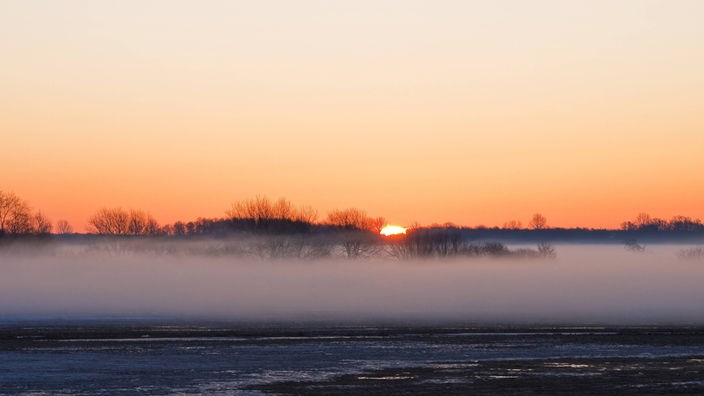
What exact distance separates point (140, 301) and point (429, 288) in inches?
1811

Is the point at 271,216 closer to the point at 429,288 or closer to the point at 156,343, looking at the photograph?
the point at 429,288

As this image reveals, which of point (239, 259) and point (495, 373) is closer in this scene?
point (495, 373)

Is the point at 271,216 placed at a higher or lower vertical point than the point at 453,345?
higher

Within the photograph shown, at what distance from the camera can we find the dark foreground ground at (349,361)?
4513 centimetres

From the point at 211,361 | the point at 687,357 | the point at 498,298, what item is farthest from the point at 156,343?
the point at 498,298

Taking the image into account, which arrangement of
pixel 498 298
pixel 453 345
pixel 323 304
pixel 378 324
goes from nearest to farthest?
pixel 453 345 < pixel 378 324 < pixel 323 304 < pixel 498 298

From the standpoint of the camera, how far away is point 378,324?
8444 cm

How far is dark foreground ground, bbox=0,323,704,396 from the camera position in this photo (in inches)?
1777

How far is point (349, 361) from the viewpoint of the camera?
54406mm

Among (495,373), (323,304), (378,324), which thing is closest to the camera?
(495,373)

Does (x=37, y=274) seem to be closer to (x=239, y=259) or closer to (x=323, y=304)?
(x=239, y=259)

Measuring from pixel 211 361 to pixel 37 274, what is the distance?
132024mm

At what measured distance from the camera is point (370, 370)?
50688mm

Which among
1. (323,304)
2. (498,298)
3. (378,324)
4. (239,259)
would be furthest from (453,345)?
(239,259)
